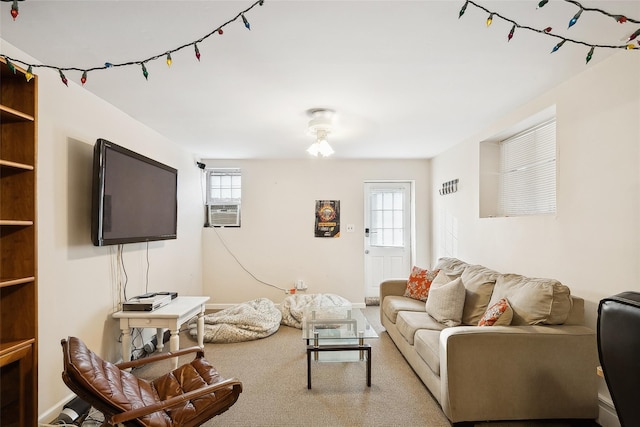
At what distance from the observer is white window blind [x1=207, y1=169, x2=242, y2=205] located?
17.1ft

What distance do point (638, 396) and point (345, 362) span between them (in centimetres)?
257

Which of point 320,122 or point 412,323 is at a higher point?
point 320,122

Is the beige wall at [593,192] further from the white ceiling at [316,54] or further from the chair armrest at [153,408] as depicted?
the chair armrest at [153,408]

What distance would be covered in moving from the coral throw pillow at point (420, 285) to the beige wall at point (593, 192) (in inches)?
38.0

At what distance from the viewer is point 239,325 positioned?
383cm

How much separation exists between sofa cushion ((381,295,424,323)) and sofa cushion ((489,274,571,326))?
3.58ft

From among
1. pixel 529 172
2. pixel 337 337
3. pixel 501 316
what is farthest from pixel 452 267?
pixel 337 337

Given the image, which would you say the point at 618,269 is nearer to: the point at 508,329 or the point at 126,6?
the point at 508,329

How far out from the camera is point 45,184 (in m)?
2.11

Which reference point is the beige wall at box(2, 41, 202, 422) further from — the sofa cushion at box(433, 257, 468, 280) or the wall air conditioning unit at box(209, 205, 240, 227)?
the sofa cushion at box(433, 257, 468, 280)

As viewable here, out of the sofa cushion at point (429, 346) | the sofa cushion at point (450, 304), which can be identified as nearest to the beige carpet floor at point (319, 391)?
the sofa cushion at point (429, 346)

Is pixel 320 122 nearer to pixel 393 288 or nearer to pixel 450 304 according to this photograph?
pixel 450 304

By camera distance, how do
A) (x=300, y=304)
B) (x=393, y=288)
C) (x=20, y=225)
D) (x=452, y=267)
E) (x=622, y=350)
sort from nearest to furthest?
1. (x=622, y=350)
2. (x=20, y=225)
3. (x=452, y=267)
4. (x=393, y=288)
5. (x=300, y=304)

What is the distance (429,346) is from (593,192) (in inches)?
60.3
